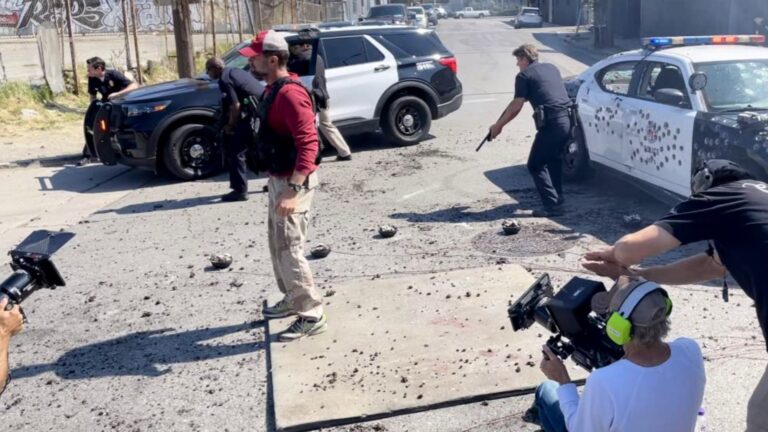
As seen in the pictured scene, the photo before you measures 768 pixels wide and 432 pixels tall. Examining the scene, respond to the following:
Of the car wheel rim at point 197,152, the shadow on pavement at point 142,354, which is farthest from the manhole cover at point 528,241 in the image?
the car wheel rim at point 197,152

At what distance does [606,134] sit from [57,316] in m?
5.70

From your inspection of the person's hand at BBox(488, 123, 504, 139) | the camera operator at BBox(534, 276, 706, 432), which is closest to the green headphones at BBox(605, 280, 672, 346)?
the camera operator at BBox(534, 276, 706, 432)

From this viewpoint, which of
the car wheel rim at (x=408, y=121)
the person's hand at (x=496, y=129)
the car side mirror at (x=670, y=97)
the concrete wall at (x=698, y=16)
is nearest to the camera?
the car side mirror at (x=670, y=97)

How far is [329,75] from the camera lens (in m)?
11.4

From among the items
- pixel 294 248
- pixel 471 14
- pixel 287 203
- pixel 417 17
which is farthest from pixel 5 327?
pixel 471 14

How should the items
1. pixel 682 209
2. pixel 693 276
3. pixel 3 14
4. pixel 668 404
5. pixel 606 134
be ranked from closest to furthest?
pixel 668 404 < pixel 682 209 < pixel 693 276 < pixel 606 134 < pixel 3 14

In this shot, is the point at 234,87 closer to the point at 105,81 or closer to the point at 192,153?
the point at 192,153

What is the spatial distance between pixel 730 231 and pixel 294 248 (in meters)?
3.13

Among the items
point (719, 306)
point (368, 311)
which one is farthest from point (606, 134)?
point (368, 311)

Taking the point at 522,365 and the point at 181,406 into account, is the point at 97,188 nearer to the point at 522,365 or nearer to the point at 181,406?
the point at 181,406

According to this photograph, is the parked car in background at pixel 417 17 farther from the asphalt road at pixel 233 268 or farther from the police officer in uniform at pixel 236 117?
the police officer in uniform at pixel 236 117

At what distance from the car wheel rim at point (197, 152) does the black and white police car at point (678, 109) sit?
5.02 metres

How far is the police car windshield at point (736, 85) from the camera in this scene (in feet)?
22.7

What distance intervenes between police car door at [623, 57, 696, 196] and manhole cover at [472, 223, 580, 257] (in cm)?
102
